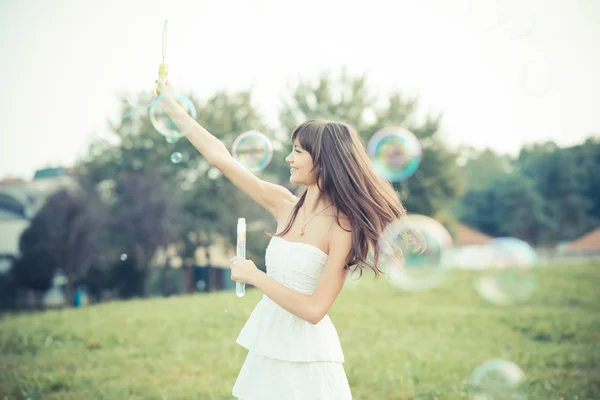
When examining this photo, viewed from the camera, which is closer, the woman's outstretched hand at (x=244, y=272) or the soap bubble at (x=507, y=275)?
the woman's outstretched hand at (x=244, y=272)

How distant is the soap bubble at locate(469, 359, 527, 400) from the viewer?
5.64 metres

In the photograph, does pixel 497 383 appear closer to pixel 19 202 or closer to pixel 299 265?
pixel 299 265

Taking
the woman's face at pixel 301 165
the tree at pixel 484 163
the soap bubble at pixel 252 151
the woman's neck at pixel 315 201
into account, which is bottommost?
the woman's neck at pixel 315 201

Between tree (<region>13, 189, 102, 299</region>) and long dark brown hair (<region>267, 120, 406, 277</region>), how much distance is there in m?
18.9

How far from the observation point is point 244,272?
2.60 meters

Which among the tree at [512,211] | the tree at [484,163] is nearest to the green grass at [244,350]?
the tree at [512,211]

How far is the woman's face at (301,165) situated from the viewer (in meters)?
2.87

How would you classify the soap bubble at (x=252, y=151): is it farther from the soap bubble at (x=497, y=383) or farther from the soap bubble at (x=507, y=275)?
the soap bubble at (x=507, y=275)

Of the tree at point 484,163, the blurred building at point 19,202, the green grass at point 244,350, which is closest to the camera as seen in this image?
the green grass at point 244,350

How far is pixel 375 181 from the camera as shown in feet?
9.61

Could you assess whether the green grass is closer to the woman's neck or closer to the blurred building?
the woman's neck

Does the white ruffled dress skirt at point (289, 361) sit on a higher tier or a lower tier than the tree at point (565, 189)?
lower

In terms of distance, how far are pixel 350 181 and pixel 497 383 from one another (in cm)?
412

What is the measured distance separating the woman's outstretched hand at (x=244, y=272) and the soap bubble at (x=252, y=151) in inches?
129
